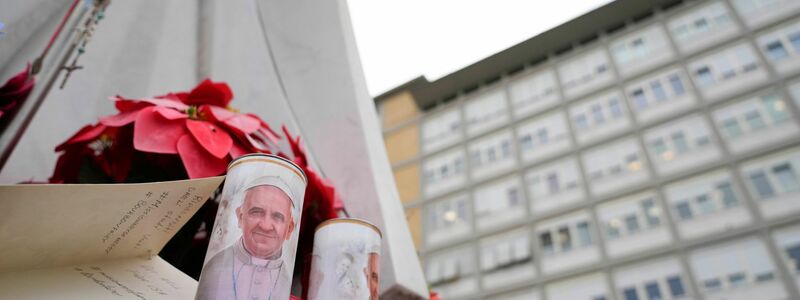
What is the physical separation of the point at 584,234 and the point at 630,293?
1230 millimetres

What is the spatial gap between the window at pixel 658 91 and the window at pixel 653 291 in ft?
11.3

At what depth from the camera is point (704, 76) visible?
9.70 meters

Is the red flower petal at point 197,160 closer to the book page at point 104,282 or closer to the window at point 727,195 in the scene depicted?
the book page at point 104,282

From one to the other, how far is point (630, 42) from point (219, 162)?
1165 centimetres

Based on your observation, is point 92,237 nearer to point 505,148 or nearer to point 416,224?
point 416,224

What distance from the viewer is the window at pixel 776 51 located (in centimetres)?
914

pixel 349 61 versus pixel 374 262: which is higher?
pixel 349 61

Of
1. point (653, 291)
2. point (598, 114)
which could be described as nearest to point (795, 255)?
point (653, 291)

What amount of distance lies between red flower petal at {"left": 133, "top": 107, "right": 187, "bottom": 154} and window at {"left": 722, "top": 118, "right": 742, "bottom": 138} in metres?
10.1

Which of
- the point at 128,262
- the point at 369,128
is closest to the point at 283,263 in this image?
the point at 128,262

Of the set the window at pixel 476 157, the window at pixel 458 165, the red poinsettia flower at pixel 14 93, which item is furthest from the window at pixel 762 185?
the red poinsettia flower at pixel 14 93

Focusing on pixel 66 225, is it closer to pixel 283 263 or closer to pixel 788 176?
pixel 283 263

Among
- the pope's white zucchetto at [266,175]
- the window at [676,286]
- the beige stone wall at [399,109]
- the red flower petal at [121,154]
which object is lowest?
the pope's white zucchetto at [266,175]

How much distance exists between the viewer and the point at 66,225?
1.25 feet
